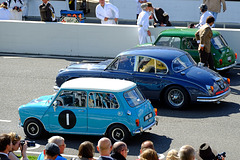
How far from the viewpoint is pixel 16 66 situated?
792 inches

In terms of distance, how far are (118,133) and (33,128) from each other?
1.99 metres

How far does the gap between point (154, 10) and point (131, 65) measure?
22.3 ft

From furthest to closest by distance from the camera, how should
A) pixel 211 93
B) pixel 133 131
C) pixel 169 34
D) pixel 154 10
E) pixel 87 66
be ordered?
pixel 154 10, pixel 169 34, pixel 87 66, pixel 211 93, pixel 133 131

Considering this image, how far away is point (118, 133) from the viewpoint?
39.6 feet

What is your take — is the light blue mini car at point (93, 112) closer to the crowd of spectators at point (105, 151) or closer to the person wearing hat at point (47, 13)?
the crowd of spectators at point (105, 151)

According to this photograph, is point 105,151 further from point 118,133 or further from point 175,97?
point 175,97

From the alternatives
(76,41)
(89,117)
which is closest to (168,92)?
(89,117)

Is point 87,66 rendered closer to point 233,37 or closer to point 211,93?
point 211,93

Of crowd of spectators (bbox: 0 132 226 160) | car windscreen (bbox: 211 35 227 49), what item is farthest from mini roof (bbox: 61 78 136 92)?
car windscreen (bbox: 211 35 227 49)

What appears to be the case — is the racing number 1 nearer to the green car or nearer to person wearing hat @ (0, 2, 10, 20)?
the green car

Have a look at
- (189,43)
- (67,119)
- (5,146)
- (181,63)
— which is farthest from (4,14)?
(5,146)

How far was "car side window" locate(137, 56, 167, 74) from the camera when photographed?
1498cm

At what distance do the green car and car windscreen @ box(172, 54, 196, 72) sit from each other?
2254 mm

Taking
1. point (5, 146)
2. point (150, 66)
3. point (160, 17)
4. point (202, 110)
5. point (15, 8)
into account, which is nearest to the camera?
point (5, 146)
